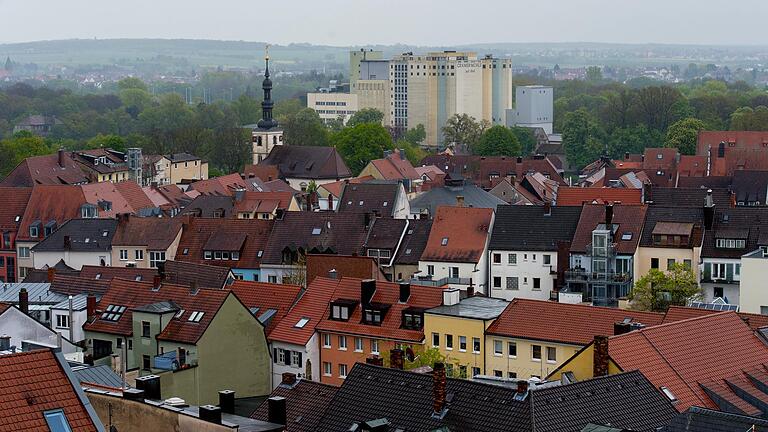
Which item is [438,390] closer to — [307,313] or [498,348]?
[498,348]

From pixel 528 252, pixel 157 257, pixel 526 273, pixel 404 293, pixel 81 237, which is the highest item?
pixel 404 293

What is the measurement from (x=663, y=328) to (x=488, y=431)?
9.11 meters

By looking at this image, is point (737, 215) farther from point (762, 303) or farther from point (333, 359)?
point (333, 359)

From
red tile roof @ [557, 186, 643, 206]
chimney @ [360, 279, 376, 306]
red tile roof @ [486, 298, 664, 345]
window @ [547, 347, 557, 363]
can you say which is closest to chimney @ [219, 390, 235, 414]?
red tile roof @ [486, 298, 664, 345]

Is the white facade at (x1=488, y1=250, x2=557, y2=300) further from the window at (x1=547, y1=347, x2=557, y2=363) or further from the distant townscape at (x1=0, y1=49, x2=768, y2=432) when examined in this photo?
the window at (x1=547, y1=347, x2=557, y2=363)

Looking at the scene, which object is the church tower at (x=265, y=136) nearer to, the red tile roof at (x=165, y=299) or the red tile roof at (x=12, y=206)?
the red tile roof at (x=12, y=206)

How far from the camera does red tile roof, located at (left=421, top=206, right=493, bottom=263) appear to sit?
6444 cm

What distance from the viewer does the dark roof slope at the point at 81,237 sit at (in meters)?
72.4

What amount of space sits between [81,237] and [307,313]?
24.7m

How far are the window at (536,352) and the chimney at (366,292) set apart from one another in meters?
7.23

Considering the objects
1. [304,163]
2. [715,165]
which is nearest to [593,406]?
[715,165]

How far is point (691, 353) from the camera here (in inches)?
1513

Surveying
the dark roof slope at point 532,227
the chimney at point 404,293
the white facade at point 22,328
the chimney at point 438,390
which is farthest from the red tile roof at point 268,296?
the chimney at point 438,390

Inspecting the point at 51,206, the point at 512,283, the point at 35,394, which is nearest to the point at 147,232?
the point at 51,206
